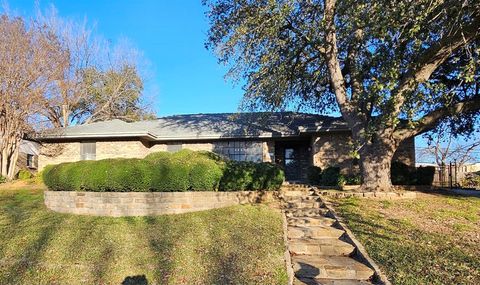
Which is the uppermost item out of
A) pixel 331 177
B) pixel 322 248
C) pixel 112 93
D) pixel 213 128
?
pixel 112 93

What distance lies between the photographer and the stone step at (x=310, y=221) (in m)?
9.06

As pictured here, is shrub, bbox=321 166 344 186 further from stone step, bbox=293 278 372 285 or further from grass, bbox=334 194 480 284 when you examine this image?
stone step, bbox=293 278 372 285

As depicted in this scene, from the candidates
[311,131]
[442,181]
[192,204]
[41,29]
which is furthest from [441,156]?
[41,29]

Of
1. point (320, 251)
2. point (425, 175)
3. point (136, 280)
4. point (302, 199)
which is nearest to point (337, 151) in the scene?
point (425, 175)

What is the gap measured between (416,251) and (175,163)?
6.86 m

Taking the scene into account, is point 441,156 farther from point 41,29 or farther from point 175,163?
point 41,29

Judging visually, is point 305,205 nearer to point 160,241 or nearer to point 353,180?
point 160,241

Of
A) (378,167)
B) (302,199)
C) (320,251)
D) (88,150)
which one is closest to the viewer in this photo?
(320,251)

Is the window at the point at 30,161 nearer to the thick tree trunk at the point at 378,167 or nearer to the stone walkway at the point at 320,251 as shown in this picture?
the stone walkway at the point at 320,251

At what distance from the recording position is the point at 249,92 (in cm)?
1349

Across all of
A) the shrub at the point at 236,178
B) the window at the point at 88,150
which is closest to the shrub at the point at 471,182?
the shrub at the point at 236,178

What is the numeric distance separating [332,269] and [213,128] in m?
13.2

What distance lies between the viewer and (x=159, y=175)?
421 inches

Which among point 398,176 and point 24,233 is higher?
point 398,176
